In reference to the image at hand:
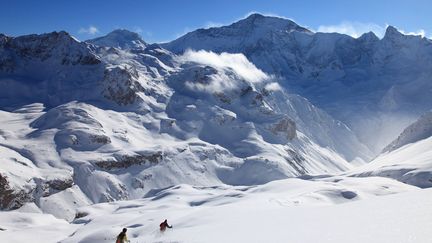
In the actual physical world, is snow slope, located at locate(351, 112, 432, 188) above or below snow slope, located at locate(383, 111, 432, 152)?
below

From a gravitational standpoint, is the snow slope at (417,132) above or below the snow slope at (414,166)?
above

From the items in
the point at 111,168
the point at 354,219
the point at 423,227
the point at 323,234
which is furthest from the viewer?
the point at 111,168

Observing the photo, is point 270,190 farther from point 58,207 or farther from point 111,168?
point 111,168

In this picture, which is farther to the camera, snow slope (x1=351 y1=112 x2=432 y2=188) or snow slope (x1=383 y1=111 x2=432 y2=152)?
snow slope (x1=383 y1=111 x2=432 y2=152)

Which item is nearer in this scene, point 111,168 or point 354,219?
point 354,219

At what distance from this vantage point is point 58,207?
144250mm

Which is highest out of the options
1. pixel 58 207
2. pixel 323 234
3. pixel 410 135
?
pixel 410 135

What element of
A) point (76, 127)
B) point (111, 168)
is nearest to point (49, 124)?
point (76, 127)

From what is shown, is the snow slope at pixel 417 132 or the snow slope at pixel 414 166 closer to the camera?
the snow slope at pixel 414 166

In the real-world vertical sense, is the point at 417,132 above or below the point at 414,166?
above

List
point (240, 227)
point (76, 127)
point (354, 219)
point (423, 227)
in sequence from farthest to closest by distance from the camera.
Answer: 1. point (76, 127)
2. point (240, 227)
3. point (354, 219)
4. point (423, 227)

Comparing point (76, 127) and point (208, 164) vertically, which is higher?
point (76, 127)

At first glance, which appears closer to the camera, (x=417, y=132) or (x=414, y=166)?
(x=414, y=166)

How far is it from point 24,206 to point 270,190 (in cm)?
8163
